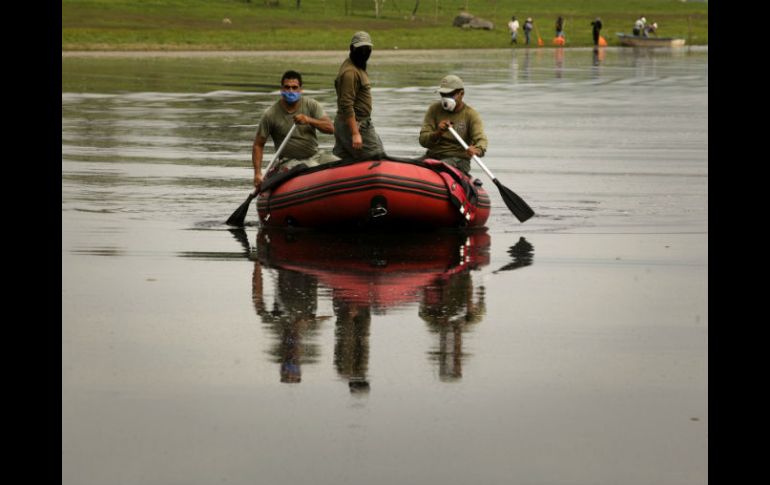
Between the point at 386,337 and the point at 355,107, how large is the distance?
6082 mm

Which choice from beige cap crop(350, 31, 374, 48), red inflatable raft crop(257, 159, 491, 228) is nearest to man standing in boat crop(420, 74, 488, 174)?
red inflatable raft crop(257, 159, 491, 228)

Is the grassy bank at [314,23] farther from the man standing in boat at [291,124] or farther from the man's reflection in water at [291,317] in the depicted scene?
the man's reflection in water at [291,317]

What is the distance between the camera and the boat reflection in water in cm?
951

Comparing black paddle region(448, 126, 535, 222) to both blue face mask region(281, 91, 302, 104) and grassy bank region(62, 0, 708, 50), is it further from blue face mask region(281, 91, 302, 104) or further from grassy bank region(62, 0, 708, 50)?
grassy bank region(62, 0, 708, 50)

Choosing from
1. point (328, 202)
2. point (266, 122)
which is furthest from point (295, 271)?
point (266, 122)

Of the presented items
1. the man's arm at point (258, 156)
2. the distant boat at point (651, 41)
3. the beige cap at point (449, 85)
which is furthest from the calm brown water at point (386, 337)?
the distant boat at point (651, 41)

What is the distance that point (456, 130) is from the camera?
1620 centimetres

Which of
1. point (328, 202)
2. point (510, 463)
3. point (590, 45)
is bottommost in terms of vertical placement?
point (510, 463)

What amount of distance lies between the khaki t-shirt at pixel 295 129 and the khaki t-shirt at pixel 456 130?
1.20 meters

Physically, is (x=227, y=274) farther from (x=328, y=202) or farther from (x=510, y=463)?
(x=510, y=463)
